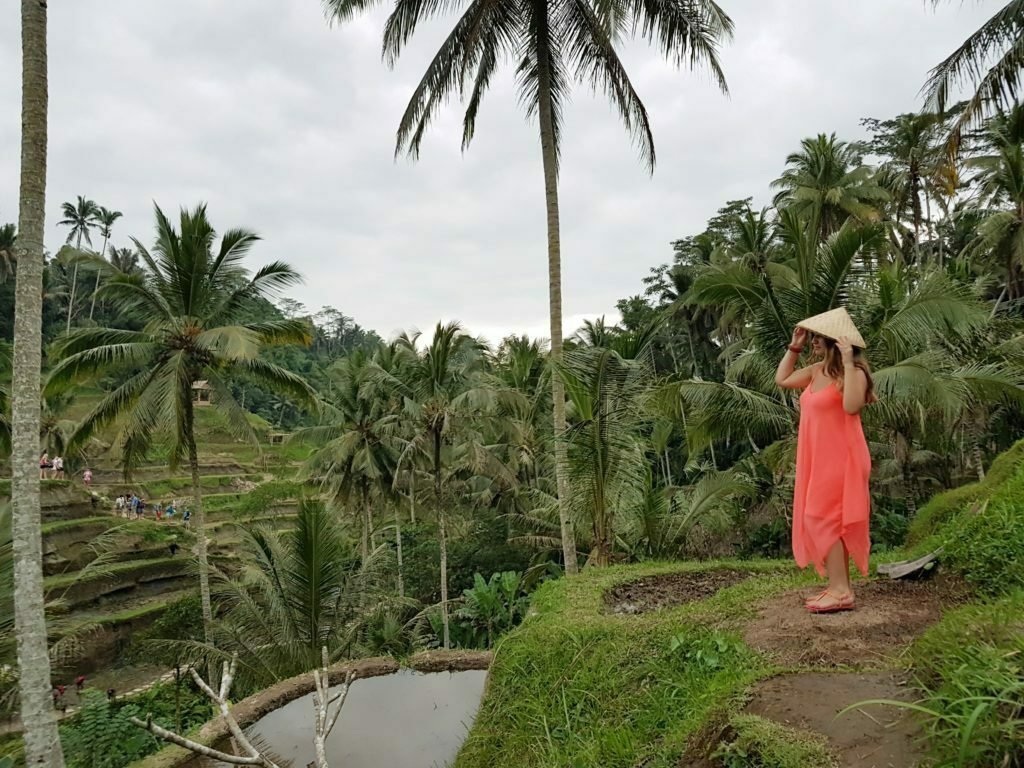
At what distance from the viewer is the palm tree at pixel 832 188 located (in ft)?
71.1

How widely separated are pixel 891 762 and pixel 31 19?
795 cm

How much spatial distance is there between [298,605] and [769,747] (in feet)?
27.5

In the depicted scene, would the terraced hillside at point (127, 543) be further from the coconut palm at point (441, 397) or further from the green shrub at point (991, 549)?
the green shrub at point (991, 549)

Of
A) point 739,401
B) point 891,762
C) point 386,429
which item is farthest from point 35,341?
point 386,429

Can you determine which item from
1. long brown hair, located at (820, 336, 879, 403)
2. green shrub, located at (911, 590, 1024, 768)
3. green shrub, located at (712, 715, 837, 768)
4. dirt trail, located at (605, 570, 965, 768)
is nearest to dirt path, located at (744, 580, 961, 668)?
dirt trail, located at (605, 570, 965, 768)

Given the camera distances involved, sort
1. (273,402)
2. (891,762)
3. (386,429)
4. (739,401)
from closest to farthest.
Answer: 1. (891,762)
2. (739,401)
3. (386,429)
4. (273,402)

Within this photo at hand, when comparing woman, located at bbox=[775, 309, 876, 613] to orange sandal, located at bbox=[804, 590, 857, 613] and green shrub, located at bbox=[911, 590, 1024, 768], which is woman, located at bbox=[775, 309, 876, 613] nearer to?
orange sandal, located at bbox=[804, 590, 857, 613]

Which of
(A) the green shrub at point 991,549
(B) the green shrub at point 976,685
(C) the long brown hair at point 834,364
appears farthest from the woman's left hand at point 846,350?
(B) the green shrub at point 976,685

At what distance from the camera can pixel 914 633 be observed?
3.30 meters

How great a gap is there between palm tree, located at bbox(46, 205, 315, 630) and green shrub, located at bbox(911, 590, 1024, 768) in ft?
34.0

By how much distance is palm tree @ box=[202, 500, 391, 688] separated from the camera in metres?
8.97

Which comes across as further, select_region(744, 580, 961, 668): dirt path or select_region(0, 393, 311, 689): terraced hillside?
select_region(0, 393, 311, 689): terraced hillside

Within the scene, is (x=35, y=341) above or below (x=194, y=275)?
below

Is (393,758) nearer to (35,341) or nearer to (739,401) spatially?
(35,341)
